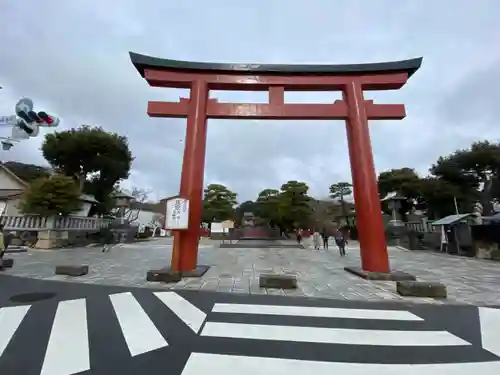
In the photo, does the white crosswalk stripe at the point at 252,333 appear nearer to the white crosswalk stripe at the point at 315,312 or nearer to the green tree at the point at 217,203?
the white crosswalk stripe at the point at 315,312

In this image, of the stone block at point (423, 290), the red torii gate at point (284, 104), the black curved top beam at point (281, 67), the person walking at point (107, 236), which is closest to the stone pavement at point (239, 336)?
the stone block at point (423, 290)

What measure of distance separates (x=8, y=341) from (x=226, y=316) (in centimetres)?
288

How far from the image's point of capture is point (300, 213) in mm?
32156

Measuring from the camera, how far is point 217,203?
3947 centimetres

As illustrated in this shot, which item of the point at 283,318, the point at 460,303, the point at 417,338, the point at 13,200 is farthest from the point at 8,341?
the point at 13,200

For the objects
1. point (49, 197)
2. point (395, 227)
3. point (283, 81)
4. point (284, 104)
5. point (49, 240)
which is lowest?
point (49, 240)

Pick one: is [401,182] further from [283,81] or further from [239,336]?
[239,336]

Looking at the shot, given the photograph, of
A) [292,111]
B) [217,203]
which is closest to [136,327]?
[292,111]

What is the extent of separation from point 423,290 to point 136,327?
5.78m

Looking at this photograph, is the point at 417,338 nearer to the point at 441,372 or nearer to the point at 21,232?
the point at 441,372

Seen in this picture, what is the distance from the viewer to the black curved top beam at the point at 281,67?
9141mm

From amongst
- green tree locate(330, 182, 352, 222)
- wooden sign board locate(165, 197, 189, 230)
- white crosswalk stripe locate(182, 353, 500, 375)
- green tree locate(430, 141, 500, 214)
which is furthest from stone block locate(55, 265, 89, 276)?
green tree locate(330, 182, 352, 222)

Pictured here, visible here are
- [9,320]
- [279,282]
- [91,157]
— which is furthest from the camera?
[91,157]

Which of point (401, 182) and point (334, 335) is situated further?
point (401, 182)
